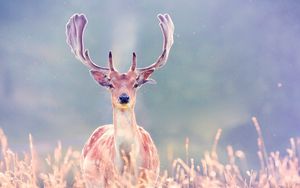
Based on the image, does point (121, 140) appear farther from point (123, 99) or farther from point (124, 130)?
point (123, 99)

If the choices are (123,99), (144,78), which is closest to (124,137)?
(123,99)

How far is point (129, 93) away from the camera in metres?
5.00

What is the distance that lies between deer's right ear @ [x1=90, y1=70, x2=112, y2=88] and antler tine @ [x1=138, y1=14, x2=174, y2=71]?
490mm

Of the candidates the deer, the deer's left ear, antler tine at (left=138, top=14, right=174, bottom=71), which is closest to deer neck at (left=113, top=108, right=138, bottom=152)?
the deer

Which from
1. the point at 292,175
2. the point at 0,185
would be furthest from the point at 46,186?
the point at 292,175

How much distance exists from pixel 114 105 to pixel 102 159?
60 cm

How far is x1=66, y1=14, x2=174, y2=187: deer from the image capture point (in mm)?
4902

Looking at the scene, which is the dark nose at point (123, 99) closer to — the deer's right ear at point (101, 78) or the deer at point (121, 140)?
the deer at point (121, 140)

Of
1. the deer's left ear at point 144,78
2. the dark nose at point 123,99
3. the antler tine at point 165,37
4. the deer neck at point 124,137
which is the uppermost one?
the antler tine at point 165,37

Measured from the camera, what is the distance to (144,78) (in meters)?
5.29

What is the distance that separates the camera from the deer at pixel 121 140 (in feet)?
16.1

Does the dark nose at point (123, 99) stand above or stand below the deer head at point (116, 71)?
below

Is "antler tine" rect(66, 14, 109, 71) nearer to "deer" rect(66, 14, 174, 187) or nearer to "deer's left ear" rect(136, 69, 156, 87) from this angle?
"deer" rect(66, 14, 174, 187)

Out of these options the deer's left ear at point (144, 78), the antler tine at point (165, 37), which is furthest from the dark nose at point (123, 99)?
the antler tine at point (165, 37)
